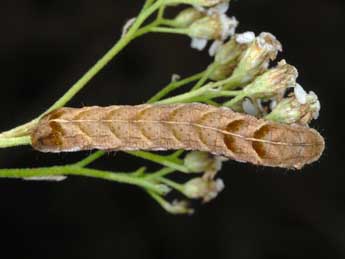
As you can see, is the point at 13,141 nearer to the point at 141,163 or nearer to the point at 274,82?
the point at 274,82

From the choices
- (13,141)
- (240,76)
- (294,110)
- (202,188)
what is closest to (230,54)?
(240,76)

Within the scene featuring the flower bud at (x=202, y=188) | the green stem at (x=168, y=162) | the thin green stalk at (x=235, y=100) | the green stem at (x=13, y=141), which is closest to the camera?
the green stem at (x=13, y=141)

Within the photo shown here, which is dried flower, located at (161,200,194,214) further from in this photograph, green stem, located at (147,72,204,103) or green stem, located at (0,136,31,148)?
green stem, located at (0,136,31,148)

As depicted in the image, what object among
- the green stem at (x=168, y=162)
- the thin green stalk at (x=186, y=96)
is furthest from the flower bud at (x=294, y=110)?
the green stem at (x=168, y=162)

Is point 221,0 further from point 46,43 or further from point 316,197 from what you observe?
point 316,197

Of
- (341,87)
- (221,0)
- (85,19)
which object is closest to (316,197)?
(341,87)

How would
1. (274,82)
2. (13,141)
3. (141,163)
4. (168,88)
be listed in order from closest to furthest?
(13,141), (274,82), (168,88), (141,163)

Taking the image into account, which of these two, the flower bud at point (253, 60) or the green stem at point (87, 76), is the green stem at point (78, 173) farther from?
the flower bud at point (253, 60)
